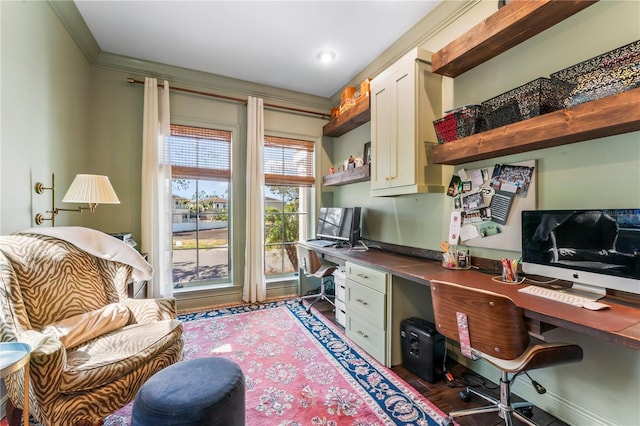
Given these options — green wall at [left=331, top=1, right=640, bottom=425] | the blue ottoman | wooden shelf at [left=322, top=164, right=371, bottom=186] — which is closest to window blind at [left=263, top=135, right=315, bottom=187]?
wooden shelf at [left=322, top=164, right=371, bottom=186]

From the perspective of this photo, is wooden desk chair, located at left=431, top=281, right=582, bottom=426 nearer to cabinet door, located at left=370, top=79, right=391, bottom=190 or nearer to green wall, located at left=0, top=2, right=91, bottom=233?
cabinet door, located at left=370, top=79, right=391, bottom=190

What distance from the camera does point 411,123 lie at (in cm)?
226

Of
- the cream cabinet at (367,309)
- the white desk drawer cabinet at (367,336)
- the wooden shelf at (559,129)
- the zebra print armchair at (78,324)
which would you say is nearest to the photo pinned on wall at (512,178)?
the wooden shelf at (559,129)

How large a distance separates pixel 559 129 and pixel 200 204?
3532 millimetres

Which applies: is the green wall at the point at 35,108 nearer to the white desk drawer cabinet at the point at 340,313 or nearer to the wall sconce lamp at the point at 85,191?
the wall sconce lamp at the point at 85,191

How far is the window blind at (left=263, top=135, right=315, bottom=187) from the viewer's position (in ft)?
12.7

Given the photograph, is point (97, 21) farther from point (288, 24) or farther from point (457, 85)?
point (457, 85)

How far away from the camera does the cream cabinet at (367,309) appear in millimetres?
2186

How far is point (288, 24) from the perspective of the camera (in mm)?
2549

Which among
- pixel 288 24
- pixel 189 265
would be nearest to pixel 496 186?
pixel 288 24

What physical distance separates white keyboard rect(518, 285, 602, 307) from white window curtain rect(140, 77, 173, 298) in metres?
3.36

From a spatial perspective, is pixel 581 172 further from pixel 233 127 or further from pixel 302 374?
pixel 233 127

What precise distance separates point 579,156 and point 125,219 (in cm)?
405

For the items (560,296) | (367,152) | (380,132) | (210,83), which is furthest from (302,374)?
(210,83)
